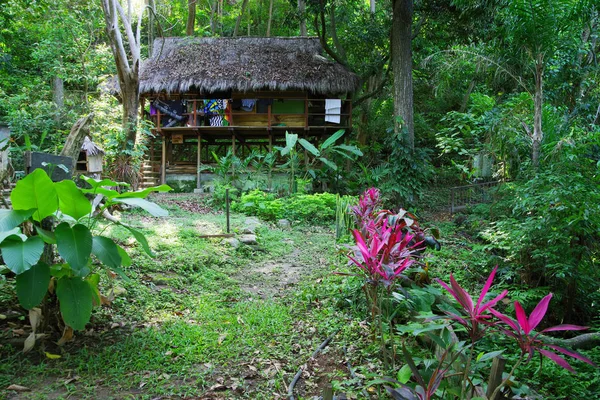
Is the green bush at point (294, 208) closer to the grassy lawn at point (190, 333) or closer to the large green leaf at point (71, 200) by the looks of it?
the grassy lawn at point (190, 333)

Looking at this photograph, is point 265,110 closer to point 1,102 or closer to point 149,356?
point 1,102

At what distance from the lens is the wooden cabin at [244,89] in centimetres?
1369

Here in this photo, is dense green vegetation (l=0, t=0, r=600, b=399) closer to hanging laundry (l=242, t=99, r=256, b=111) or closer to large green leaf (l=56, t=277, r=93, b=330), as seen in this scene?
large green leaf (l=56, t=277, r=93, b=330)

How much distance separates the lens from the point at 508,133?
786 centimetres

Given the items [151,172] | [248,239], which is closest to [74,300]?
[248,239]

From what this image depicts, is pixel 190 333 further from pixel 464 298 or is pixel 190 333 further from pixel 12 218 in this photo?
pixel 464 298

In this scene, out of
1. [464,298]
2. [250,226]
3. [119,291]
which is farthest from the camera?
[250,226]

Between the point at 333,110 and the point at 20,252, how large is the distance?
12696 mm

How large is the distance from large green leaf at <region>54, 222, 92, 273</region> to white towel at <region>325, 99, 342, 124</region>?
40.5 ft

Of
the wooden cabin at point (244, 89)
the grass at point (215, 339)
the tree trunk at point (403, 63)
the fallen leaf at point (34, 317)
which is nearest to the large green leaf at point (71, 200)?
the fallen leaf at point (34, 317)

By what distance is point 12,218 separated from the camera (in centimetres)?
231

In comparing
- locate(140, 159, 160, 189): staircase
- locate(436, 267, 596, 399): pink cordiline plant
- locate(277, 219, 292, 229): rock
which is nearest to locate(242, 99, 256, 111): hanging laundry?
locate(140, 159, 160, 189): staircase

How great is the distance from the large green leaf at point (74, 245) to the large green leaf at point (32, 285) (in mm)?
208

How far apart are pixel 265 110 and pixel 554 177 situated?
11557mm
